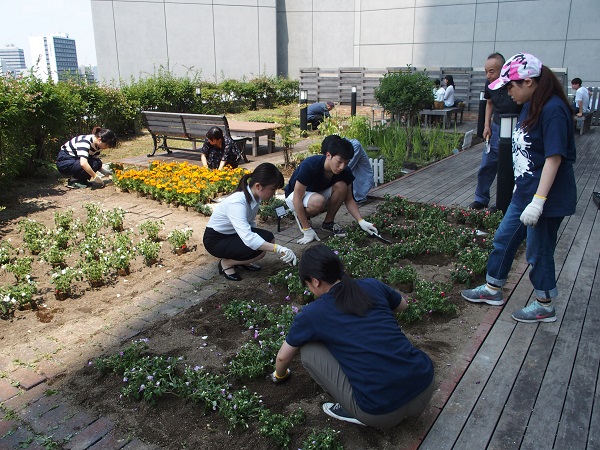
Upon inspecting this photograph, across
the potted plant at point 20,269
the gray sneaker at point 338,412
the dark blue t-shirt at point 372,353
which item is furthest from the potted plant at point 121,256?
the dark blue t-shirt at point 372,353

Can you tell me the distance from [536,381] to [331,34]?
19398 millimetres

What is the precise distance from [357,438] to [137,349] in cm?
165

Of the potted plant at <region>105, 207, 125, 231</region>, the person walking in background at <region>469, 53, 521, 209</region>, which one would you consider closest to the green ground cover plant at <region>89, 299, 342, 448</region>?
the potted plant at <region>105, 207, 125, 231</region>

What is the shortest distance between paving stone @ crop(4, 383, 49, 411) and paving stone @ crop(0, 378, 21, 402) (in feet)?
0.14

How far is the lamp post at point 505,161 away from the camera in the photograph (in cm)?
472

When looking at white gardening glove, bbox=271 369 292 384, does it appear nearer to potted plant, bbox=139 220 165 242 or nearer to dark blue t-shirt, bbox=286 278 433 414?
dark blue t-shirt, bbox=286 278 433 414

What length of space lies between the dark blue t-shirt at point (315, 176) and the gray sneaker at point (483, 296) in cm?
198

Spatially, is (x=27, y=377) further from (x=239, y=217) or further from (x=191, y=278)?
(x=239, y=217)

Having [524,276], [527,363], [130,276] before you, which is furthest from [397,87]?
[527,363]

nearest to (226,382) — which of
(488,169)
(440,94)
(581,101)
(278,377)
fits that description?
(278,377)

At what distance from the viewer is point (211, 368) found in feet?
10.7

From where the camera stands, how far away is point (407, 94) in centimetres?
938

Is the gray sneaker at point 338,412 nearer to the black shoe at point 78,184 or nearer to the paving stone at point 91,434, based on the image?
the paving stone at point 91,434

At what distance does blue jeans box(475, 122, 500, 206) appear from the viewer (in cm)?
604
